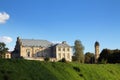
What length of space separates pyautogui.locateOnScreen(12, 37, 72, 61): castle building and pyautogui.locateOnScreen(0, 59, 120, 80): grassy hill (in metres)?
71.7

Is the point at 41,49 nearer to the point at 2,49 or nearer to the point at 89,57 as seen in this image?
the point at 89,57

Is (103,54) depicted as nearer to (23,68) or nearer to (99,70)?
(99,70)

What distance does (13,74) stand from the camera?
26.6 m

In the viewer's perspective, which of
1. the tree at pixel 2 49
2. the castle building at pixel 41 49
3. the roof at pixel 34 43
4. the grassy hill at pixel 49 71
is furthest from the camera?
the roof at pixel 34 43

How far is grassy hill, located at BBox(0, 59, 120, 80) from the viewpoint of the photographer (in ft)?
89.2

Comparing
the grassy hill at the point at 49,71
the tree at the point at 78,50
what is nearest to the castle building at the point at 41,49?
the tree at the point at 78,50

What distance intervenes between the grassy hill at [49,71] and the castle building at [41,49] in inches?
2823

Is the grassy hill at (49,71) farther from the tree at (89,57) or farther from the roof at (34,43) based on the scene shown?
the tree at (89,57)

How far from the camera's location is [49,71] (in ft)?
103

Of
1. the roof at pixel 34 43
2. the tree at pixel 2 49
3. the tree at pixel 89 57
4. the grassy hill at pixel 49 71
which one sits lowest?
the grassy hill at pixel 49 71

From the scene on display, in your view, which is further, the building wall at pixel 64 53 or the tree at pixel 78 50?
the building wall at pixel 64 53

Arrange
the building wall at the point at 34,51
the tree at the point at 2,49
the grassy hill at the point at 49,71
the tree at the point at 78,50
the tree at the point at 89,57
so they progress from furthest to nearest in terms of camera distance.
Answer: the tree at the point at 89,57
the building wall at the point at 34,51
the tree at the point at 78,50
the tree at the point at 2,49
the grassy hill at the point at 49,71

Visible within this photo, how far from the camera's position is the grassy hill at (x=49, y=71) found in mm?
27203

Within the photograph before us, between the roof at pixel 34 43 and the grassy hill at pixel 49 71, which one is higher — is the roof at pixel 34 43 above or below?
above
